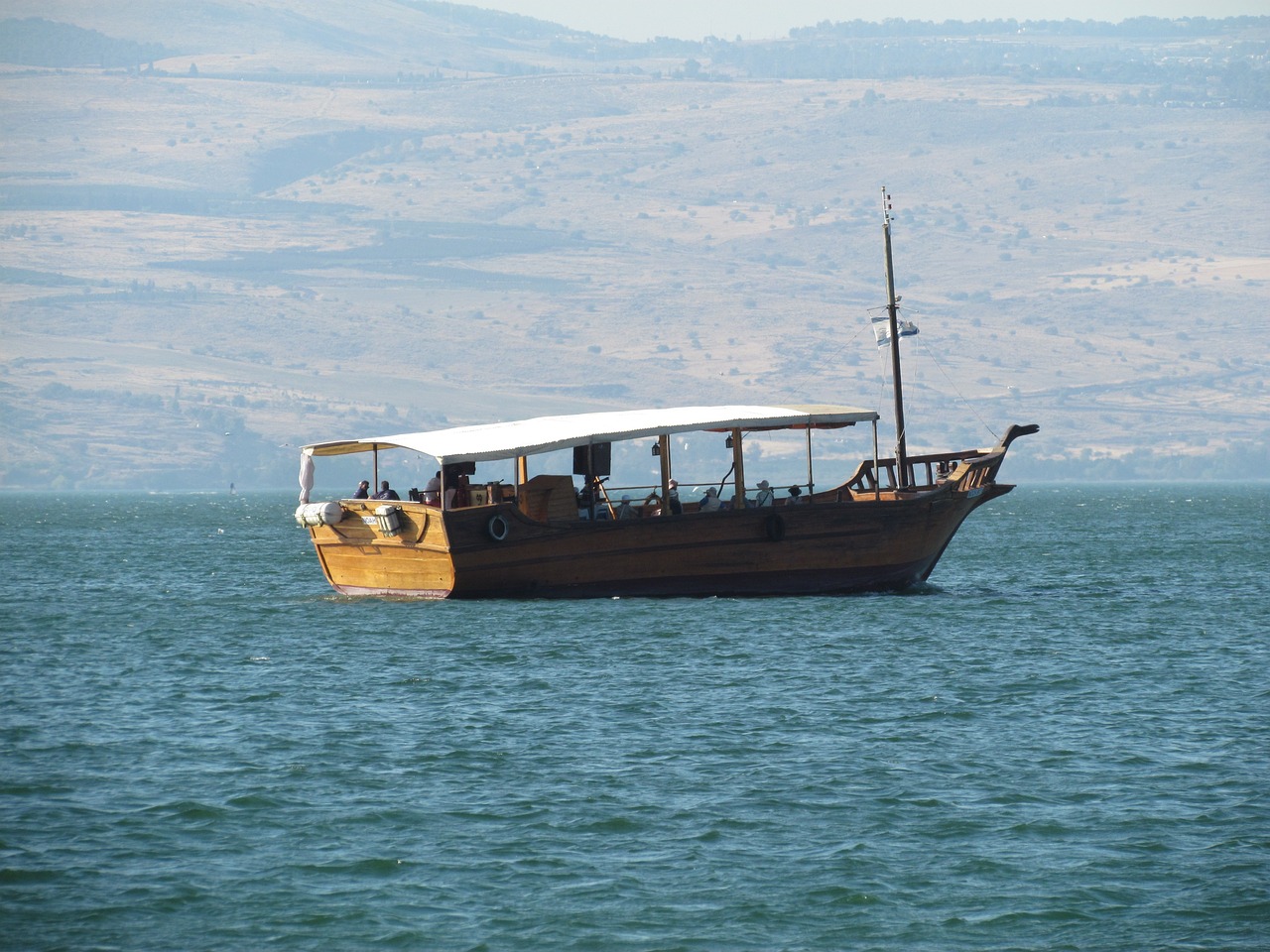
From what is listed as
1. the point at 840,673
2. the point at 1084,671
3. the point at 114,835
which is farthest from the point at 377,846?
the point at 1084,671

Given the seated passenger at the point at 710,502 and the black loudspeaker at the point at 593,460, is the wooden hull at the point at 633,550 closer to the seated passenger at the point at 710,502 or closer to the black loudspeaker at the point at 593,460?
the seated passenger at the point at 710,502

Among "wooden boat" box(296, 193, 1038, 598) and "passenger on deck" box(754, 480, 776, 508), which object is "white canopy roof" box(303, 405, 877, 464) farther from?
"passenger on deck" box(754, 480, 776, 508)

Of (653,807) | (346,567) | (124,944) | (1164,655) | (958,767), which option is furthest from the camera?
(346,567)

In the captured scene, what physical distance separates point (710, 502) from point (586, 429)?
3.31 metres

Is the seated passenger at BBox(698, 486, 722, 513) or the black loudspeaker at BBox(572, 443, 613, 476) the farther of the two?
the seated passenger at BBox(698, 486, 722, 513)

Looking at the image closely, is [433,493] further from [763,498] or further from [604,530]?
[763,498]

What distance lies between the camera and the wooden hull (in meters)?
40.2

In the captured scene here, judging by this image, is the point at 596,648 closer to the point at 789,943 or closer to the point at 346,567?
the point at 346,567

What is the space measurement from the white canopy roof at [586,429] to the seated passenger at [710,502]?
57.6 inches

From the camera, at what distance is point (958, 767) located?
2356 centimetres

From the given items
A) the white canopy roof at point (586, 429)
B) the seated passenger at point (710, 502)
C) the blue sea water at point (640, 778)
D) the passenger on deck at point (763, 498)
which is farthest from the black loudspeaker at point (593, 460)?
the passenger on deck at point (763, 498)

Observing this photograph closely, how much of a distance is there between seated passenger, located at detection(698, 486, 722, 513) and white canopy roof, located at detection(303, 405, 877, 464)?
1.46m

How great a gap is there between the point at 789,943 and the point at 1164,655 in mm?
19467

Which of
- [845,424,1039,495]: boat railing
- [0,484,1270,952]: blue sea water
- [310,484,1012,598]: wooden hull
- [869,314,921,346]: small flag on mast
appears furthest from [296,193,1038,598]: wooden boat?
[869,314,921,346]: small flag on mast
